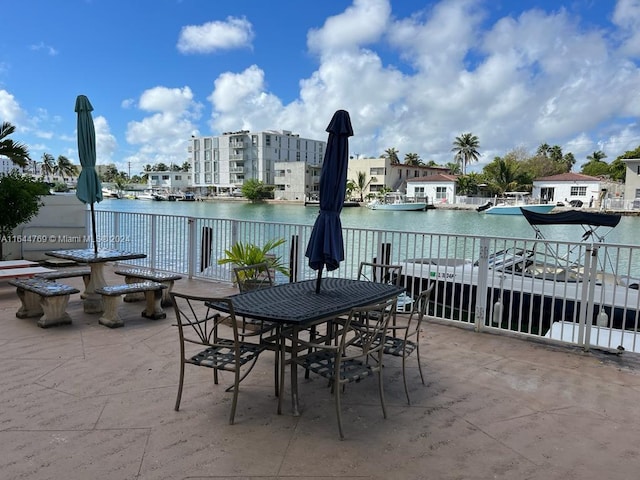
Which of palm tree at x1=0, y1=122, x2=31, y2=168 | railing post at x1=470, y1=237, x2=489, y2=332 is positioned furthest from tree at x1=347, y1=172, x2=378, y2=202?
railing post at x1=470, y1=237, x2=489, y2=332

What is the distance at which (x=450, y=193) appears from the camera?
58812 millimetres

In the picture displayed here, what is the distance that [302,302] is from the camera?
318 cm

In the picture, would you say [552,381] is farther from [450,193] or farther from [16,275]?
[450,193]

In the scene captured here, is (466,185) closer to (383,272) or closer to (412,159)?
(412,159)

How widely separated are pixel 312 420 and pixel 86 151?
4.51 m

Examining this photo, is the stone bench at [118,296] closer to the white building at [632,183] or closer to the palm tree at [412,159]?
the white building at [632,183]

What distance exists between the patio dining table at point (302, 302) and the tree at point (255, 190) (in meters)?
69.2

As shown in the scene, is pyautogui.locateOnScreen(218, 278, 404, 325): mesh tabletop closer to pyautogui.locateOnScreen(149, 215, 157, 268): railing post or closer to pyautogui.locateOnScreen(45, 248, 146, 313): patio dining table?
pyautogui.locateOnScreen(45, 248, 146, 313): patio dining table

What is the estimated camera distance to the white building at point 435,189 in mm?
58750

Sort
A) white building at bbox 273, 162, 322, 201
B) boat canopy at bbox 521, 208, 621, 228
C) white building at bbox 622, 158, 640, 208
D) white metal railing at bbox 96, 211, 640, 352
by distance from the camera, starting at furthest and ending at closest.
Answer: white building at bbox 273, 162, 322, 201 < white building at bbox 622, 158, 640, 208 < boat canopy at bbox 521, 208, 621, 228 < white metal railing at bbox 96, 211, 640, 352

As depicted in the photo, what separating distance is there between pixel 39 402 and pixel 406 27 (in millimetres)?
11627

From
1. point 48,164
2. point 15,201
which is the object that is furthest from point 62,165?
point 15,201

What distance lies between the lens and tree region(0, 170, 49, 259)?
779 cm

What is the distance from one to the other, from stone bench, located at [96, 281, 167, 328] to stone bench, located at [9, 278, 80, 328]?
37 cm
